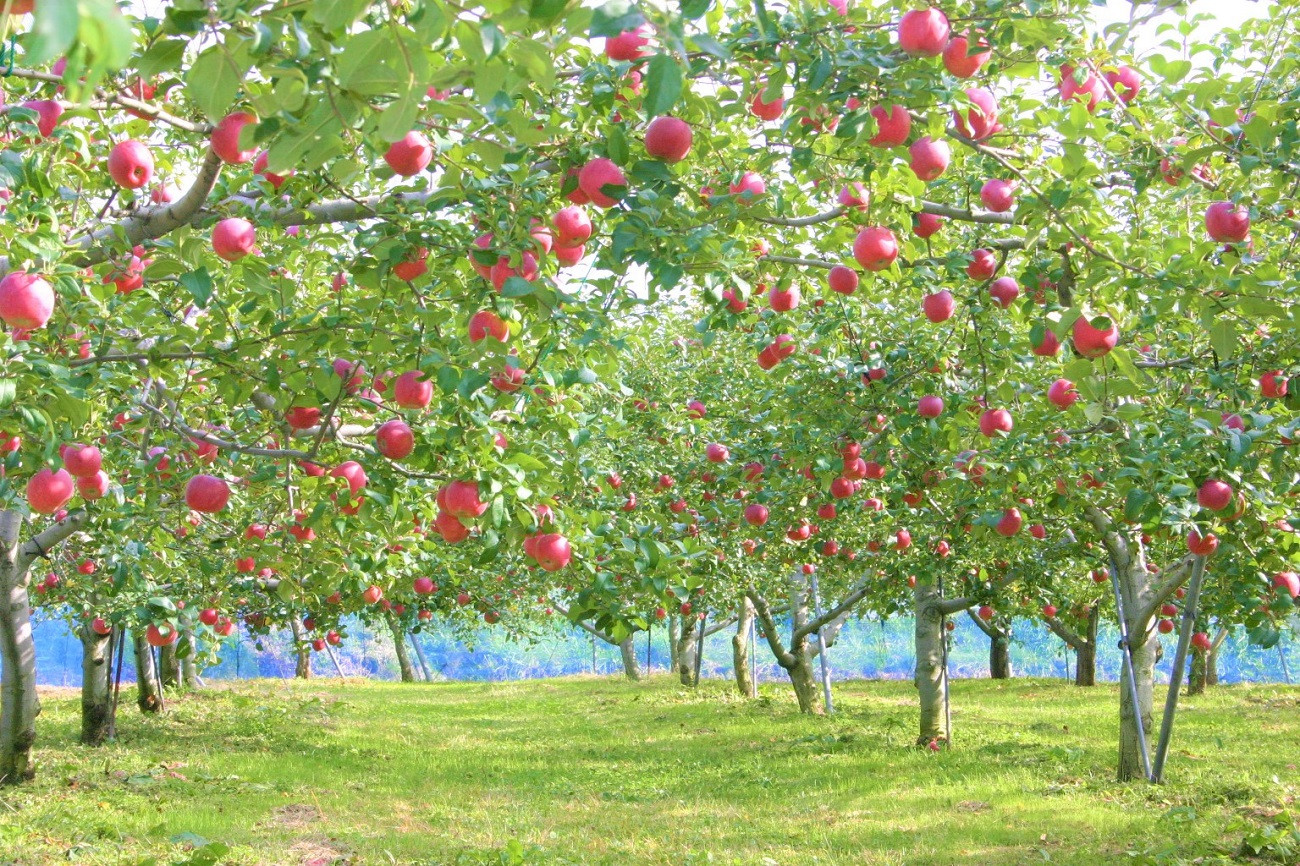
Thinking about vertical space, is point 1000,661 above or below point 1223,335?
below

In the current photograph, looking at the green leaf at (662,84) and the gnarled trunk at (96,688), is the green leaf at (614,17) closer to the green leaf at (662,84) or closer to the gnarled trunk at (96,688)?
the green leaf at (662,84)

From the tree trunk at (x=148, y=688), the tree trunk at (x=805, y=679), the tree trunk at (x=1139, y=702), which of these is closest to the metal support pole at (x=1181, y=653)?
the tree trunk at (x=1139, y=702)

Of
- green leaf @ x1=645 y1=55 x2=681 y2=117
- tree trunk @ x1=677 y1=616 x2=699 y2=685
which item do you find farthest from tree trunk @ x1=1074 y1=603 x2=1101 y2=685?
green leaf @ x1=645 y1=55 x2=681 y2=117

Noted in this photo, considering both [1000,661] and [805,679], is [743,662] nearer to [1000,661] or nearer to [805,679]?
[805,679]

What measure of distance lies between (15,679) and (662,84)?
9.12 metres

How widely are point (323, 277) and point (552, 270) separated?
8.05 ft

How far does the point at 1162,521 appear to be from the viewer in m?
4.21

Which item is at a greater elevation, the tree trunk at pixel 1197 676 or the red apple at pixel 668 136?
the red apple at pixel 668 136

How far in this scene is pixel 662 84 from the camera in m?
1.78

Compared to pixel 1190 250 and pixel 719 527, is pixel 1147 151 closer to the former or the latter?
pixel 1190 250

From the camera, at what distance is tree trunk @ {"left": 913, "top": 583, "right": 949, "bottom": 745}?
40.2 ft

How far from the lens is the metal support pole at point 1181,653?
7125mm

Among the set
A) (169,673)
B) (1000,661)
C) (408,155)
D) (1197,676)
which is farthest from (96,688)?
(1000,661)

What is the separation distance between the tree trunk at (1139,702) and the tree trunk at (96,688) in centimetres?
1062
